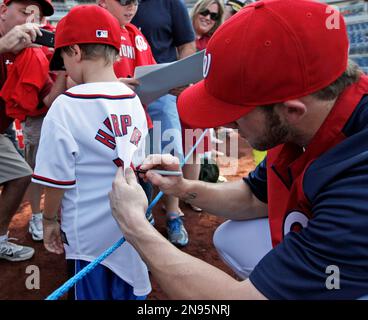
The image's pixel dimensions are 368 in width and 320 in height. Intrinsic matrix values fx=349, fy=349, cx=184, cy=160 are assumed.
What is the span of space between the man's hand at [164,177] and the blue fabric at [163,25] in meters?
1.58

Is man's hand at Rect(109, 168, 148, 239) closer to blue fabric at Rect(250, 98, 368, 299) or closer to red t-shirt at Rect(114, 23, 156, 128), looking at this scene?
blue fabric at Rect(250, 98, 368, 299)

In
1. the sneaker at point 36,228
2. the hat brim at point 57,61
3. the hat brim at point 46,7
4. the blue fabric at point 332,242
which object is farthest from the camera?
Result: the sneaker at point 36,228

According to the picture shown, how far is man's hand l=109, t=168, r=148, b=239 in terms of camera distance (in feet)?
4.00

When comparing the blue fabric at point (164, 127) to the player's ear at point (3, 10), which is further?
the blue fabric at point (164, 127)

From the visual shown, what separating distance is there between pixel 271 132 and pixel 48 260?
216 cm

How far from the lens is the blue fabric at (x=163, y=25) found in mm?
2764

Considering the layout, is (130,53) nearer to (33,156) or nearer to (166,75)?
(166,75)

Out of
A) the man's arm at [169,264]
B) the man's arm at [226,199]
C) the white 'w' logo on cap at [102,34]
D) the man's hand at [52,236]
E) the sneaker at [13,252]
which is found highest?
the white 'w' logo on cap at [102,34]

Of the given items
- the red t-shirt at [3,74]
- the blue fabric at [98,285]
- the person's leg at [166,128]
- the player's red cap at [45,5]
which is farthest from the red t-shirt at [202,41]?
the blue fabric at [98,285]

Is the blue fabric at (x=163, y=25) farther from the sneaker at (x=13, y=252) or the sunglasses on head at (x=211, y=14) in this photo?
the sneaker at (x=13, y=252)

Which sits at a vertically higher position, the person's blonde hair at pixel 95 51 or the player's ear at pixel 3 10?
the player's ear at pixel 3 10

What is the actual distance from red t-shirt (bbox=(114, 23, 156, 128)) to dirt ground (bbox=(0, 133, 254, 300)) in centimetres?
146

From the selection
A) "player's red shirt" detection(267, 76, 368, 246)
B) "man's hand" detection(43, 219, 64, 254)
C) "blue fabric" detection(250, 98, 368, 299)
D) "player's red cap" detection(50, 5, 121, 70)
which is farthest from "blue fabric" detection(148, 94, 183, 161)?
"blue fabric" detection(250, 98, 368, 299)
